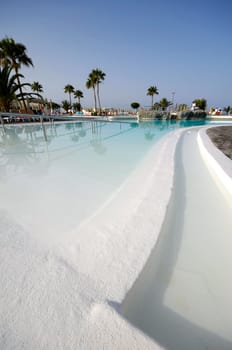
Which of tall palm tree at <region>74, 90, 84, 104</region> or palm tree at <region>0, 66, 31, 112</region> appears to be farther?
tall palm tree at <region>74, 90, 84, 104</region>

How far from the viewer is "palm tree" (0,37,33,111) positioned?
14766 millimetres

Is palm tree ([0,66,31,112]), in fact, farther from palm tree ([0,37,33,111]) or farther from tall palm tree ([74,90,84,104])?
tall palm tree ([74,90,84,104])

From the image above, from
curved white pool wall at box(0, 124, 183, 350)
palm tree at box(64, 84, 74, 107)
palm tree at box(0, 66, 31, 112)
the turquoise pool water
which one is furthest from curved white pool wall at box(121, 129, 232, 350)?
palm tree at box(64, 84, 74, 107)

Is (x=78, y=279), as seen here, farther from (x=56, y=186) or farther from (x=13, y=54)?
(x=13, y=54)

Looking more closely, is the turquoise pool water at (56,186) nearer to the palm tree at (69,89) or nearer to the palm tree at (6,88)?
the palm tree at (6,88)

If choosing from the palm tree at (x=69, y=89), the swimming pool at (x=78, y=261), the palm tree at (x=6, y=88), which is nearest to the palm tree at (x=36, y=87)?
the palm tree at (x=69, y=89)

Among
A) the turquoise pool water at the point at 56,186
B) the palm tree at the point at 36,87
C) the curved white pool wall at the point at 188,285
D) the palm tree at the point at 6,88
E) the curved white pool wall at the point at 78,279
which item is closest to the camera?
the curved white pool wall at the point at 78,279

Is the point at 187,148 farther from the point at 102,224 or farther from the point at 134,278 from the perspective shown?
the point at 134,278

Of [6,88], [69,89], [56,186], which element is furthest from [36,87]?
[56,186]

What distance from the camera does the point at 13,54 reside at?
15141 mm

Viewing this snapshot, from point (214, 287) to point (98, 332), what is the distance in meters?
0.91

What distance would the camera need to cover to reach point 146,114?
24.6 m

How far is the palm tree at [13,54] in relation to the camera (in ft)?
48.4

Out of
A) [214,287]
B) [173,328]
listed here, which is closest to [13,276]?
[173,328]
